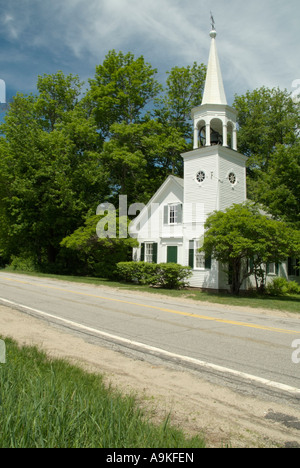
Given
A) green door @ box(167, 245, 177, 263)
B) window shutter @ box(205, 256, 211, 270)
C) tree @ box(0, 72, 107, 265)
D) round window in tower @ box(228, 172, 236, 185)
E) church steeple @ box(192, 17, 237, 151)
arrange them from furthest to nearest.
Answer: tree @ box(0, 72, 107, 265), green door @ box(167, 245, 177, 263), church steeple @ box(192, 17, 237, 151), round window in tower @ box(228, 172, 236, 185), window shutter @ box(205, 256, 211, 270)

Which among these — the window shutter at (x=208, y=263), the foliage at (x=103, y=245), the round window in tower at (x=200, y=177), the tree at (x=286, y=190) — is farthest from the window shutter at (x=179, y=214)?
the tree at (x=286, y=190)

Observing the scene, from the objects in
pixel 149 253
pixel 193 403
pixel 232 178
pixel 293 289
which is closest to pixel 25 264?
pixel 149 253

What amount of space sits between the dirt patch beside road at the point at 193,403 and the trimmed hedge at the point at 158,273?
13.7 m

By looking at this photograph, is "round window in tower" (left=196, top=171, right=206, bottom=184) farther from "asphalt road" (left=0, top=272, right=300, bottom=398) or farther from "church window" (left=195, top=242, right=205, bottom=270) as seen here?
"asphalt road" (left=0, top=272, right=300, bottom=398)

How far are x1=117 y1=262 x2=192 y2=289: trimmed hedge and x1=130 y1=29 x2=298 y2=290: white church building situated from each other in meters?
1.64

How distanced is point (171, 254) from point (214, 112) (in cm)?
997

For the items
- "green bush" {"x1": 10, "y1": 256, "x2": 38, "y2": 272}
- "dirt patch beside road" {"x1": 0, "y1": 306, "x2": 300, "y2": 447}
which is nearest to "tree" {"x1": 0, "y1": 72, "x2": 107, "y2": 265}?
"green bush" {"x1": 10, "y1": 256, "x2": 38, "y2": 272}

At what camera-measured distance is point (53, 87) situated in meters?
39.3

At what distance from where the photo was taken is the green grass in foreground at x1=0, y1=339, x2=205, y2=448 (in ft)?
9.00

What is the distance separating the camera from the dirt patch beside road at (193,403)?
3445mm

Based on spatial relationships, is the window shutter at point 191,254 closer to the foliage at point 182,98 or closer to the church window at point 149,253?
the church window at point 149,253

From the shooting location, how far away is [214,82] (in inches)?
948

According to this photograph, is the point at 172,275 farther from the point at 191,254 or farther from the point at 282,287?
the point at 282,287
